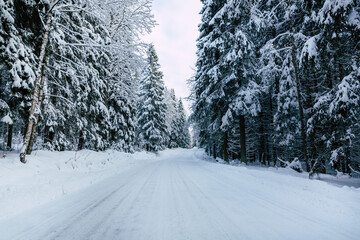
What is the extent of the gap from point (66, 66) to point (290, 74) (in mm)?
14443

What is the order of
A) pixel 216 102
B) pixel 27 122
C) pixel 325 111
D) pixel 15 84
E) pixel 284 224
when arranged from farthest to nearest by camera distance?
1. pixel 216 102
2. pixel 325 111
3. pixel 27 122
4. pixel 15 84
5. pixel 284 224

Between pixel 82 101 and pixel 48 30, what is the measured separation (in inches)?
199

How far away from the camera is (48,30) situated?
826 centimetres

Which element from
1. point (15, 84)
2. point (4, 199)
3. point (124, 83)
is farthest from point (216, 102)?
point (4, 199)

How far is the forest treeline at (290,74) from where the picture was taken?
7.93 metres

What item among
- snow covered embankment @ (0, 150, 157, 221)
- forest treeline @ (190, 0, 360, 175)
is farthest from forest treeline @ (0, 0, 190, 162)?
forest treeline @ (190, 0, 360, 175)

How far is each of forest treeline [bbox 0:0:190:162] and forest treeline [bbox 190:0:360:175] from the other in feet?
19.3

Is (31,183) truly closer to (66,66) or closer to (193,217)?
(193,217)

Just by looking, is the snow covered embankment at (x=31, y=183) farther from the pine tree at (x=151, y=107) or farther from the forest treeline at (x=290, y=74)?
the pine tree at (x=151, y=107)

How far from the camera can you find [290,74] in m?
13.3

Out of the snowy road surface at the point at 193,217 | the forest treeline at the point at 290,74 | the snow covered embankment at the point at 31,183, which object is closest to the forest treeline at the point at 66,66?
the snow covered embankment at the point at 31,183

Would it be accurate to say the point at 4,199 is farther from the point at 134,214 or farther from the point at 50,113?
the point at 50,113

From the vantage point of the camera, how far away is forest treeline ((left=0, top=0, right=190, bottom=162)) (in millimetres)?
7203

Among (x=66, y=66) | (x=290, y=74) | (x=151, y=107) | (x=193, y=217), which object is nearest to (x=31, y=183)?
(x=193, y=217)
